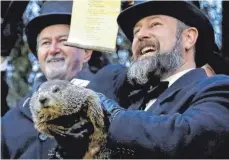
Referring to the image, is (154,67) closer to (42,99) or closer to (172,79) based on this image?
(172,79)

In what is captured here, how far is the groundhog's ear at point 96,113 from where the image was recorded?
3.62m

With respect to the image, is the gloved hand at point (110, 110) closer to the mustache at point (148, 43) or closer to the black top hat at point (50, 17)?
the mustache at point (148, 43)

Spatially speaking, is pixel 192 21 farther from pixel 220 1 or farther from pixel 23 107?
pixel 23 107

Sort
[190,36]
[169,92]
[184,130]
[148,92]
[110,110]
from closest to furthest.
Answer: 1. [184,130]
2. [110,110]
3. [169,92]
4. [148,92]
5. [190,36]

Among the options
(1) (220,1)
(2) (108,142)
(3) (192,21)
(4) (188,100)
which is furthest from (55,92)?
(1) (220,1)

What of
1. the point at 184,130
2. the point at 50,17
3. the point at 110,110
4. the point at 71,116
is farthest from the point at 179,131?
the point at 50,17

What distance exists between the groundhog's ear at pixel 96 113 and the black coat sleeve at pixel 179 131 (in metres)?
0.06

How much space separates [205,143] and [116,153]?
18.5 inches

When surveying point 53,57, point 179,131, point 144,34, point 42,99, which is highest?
point 144,34

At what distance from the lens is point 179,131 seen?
3.53 meters

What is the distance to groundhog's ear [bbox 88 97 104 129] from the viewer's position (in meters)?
3.62

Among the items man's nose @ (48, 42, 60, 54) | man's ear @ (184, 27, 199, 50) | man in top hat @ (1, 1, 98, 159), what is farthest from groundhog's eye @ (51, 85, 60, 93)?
man's nose @ (48, 42, 60, 54)

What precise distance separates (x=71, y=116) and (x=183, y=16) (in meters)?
1.14

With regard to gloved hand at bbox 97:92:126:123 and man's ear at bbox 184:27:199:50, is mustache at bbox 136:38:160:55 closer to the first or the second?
man's ear at bbox 184:27:199:50
